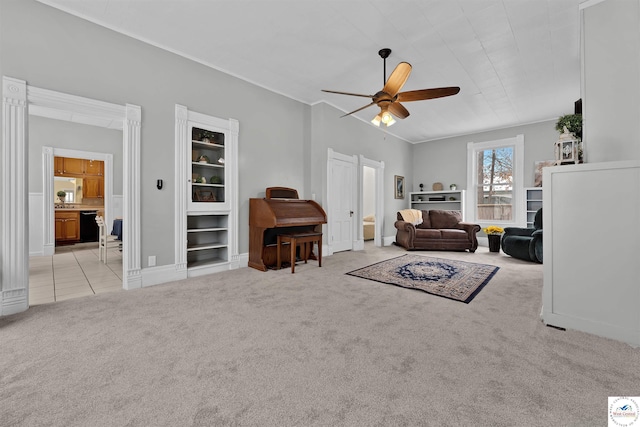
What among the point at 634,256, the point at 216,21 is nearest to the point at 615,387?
the point at 634,256

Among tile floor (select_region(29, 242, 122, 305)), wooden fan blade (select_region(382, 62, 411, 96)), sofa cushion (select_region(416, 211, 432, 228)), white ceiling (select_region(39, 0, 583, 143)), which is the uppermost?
white ceiling (select_region(39, 0, 583, 143))

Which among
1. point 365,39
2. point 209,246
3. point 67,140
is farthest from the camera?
point 67,140

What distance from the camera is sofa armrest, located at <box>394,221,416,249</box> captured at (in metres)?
5.76

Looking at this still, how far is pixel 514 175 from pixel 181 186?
23.2 feet

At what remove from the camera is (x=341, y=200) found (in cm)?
550

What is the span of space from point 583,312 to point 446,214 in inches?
177

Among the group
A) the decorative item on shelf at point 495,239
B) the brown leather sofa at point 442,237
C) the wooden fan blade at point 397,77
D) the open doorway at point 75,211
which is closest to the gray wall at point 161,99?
the open doorway at point 75,211

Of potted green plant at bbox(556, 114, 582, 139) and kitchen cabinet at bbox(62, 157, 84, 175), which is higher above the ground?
kitchen cabinet at bbox(62, 157, 84, 175)

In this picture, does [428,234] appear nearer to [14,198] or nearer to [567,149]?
[567,149]

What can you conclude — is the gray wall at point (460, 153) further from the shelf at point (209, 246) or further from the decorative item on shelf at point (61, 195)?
the decorative item on shelf at point (61, 195)

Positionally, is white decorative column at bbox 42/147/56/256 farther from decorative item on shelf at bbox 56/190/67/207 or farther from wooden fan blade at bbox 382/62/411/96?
wooden fan blade at bbox 382/62/411/96

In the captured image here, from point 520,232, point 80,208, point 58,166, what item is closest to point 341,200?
point 520,232

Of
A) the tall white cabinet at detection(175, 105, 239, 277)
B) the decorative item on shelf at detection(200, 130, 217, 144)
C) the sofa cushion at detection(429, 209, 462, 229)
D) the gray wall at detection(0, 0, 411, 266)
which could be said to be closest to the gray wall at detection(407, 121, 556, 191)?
the sofa cushion at detection(429, 209, 462, 229)

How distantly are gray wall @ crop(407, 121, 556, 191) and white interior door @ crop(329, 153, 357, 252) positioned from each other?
2.90 meters
